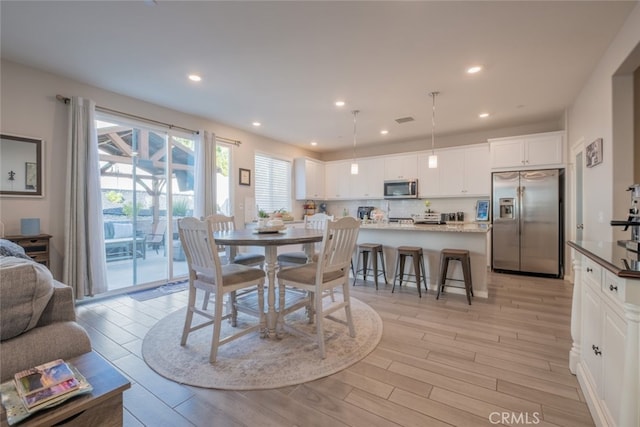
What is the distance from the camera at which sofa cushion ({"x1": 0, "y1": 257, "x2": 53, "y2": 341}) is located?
3.09 ft

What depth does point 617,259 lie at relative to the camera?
4.48 ft

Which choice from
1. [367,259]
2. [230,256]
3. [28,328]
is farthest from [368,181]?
[28,328]

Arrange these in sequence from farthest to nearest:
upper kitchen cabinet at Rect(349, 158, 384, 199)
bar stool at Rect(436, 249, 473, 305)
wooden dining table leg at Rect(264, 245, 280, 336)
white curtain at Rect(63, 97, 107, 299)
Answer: upper kitchen cabinet at Rect(349, 158, 384, 199) → bar stool at Rect(436, 249, 473, 305) → white curtain at Rect(63, 97, 107, 299) → wooden dining table leg at Rect(264, 245, 280, 336)

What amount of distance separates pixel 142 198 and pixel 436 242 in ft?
14.1

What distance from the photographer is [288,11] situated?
2.18m

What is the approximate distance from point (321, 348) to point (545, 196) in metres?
4.59

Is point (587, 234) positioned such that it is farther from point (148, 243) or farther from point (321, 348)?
point (148, 243)

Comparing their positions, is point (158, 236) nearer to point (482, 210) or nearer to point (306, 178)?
point (306, 178)

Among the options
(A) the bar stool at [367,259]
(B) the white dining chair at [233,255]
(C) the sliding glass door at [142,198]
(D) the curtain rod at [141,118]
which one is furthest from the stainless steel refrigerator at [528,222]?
(C) the sliding glass door at [142,198]

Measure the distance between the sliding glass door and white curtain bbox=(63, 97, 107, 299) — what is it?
326 mm

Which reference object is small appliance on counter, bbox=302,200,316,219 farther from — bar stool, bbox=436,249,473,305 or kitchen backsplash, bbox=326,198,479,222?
bar stool, bbox=436,249,473,305

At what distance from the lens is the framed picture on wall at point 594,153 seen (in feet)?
9.77

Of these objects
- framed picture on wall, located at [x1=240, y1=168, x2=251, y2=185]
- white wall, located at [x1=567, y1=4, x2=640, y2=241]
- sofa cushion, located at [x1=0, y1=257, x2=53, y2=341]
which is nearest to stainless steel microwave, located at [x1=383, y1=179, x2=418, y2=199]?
white wall, located at [x1=567, y1=4, x2=640, y2=241]

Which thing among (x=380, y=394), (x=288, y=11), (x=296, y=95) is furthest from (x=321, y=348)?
(x=296, y=95)
